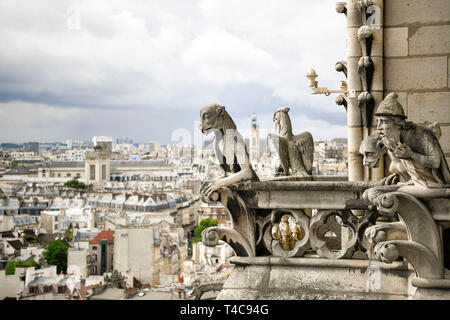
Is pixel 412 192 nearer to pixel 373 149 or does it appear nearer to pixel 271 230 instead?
pixel 373 149

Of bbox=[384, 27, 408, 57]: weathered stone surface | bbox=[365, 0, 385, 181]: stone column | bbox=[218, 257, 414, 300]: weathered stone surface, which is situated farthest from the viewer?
bbox=[365, 0, 385, 181]: stone column

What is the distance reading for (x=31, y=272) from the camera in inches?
1751

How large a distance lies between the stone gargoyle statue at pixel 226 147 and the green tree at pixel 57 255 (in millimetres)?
54798

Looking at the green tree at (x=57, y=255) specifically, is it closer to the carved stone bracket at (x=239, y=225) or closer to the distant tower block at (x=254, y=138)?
the distant tower block at (x=254, y=138)

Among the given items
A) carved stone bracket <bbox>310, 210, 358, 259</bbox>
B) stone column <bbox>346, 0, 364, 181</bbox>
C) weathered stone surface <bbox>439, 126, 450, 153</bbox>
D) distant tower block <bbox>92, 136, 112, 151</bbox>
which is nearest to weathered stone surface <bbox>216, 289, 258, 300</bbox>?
carved stone bracket <bbox>310, 210, 358, 259</bbox>

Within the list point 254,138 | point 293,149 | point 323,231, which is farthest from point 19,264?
point 323,231

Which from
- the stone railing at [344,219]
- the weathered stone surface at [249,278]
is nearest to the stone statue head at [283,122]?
the stone railing at [344,219]

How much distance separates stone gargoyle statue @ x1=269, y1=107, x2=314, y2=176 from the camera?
558cm

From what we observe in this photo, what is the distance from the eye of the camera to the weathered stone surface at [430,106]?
4852 millimetres

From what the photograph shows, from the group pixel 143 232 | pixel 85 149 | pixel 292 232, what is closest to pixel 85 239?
pixel 143 232

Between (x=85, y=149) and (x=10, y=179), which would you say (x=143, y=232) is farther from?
(x=85, y=149)

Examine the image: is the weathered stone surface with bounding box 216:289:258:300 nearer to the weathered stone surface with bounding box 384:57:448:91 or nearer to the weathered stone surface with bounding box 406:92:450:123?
the weathered stone surface with bounding box 406:92:450:123

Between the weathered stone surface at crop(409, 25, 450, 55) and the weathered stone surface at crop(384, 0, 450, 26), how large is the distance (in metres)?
0.05
